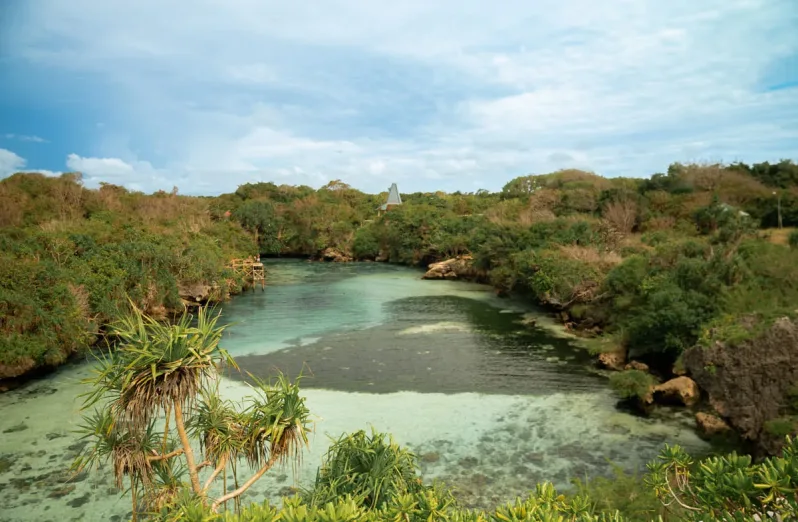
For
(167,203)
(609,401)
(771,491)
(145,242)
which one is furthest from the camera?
(167,203)

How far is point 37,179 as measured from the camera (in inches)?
1852

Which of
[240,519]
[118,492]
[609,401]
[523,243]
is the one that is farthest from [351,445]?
[523,243]

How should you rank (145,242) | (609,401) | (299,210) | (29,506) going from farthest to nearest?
(299,210)
(145,242)
(609,401)
(29,506)

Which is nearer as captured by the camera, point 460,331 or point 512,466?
point 512,466

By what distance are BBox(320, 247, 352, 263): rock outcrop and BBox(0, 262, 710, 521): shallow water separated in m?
33.4

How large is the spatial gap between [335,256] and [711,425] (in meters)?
54.2

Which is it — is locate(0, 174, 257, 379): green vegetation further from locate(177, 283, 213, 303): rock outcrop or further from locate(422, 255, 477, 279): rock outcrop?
locate(422, 255, 477, 279): rock outcrop

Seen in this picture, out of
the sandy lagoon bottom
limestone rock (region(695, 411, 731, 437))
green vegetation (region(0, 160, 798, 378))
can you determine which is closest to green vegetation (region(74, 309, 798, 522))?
the sandy lagoon bottom

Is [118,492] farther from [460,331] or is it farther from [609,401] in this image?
[460,331]

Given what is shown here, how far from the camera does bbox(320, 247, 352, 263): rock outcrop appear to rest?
65.3m

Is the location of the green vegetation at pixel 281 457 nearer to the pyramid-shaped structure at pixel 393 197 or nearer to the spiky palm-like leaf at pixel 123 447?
the spiky palm-like leaf at pixel 123 447

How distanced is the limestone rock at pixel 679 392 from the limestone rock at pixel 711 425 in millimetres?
1585

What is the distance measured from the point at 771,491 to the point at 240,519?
503 centimetres

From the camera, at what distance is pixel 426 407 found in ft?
55.6
